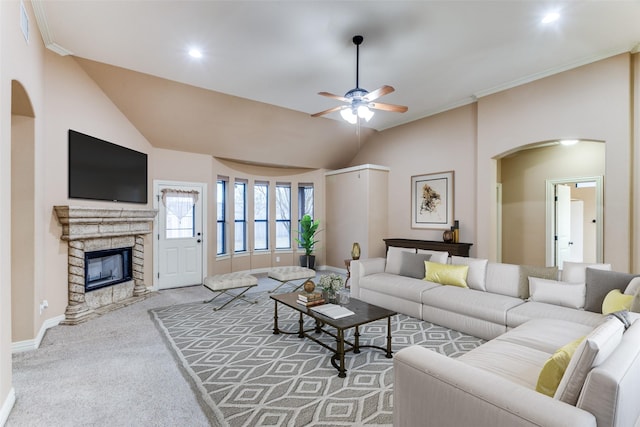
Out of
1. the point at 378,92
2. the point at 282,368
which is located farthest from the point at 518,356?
the point at 378,92

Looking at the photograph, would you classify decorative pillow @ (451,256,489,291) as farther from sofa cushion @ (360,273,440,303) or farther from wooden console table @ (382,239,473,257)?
wooden console table @ (382,239,473,257)

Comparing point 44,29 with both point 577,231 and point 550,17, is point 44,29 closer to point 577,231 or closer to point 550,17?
point 550,17

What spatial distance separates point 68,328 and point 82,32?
3.26 metres

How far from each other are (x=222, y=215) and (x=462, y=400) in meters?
6.00

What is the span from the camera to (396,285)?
4094mm

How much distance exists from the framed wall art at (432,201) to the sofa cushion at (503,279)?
195 cm

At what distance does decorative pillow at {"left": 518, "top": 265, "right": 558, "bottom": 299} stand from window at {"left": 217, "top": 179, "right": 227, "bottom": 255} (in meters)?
5.32

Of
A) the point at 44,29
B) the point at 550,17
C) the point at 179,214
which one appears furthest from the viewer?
the point at 179,214

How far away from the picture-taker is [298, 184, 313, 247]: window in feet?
25.5

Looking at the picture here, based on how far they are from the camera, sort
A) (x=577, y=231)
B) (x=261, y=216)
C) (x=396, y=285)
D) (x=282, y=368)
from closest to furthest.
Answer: (x=282, y=368) → (x=396, y=285) → (x=577, y=231) → (x=261, y=216)

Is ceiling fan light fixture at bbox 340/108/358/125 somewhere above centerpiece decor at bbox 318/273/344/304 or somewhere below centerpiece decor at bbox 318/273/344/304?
above

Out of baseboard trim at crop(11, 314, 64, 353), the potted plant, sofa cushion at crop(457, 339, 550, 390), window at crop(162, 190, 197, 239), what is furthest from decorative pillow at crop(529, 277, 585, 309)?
window at crop(162, 190, 197, 239)

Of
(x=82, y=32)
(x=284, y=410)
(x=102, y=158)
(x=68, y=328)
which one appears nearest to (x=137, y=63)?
(x=82, y=32)

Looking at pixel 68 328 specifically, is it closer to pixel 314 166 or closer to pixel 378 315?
pixel 378 315
